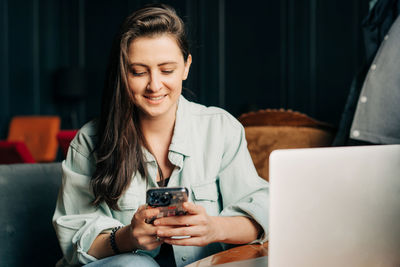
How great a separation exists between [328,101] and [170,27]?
354 centimetres

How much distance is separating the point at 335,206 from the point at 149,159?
27.4 inches

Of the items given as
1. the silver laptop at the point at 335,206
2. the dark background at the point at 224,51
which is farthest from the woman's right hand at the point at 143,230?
the dark background at the point at 224,51

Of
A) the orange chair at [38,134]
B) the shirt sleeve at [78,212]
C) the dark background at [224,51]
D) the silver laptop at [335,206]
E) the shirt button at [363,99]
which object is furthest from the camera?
the orange chair at [38,134]

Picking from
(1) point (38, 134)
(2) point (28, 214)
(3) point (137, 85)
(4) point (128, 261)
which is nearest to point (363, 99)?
(3) point (137, 85)

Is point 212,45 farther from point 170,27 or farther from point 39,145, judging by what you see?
point 170,27

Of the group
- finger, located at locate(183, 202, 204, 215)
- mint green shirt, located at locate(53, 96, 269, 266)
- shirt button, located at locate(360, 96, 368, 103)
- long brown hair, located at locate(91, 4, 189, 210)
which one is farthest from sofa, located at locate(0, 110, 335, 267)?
shirt button, located at locate(360, 96, 368, 103)

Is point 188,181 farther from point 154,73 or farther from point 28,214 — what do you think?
point 28,214

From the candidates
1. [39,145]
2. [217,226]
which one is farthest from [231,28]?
[217,226]

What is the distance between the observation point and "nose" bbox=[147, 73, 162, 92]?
1.32 meters

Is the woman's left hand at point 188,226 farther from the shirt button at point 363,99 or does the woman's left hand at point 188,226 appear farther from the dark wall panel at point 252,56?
the dark wall panel at point 252,56

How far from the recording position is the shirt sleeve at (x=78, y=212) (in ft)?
4.22

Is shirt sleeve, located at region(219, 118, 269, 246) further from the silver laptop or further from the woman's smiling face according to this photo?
the silver laptop

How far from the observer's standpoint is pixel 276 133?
6.37 feet

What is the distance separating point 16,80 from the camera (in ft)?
22.2
